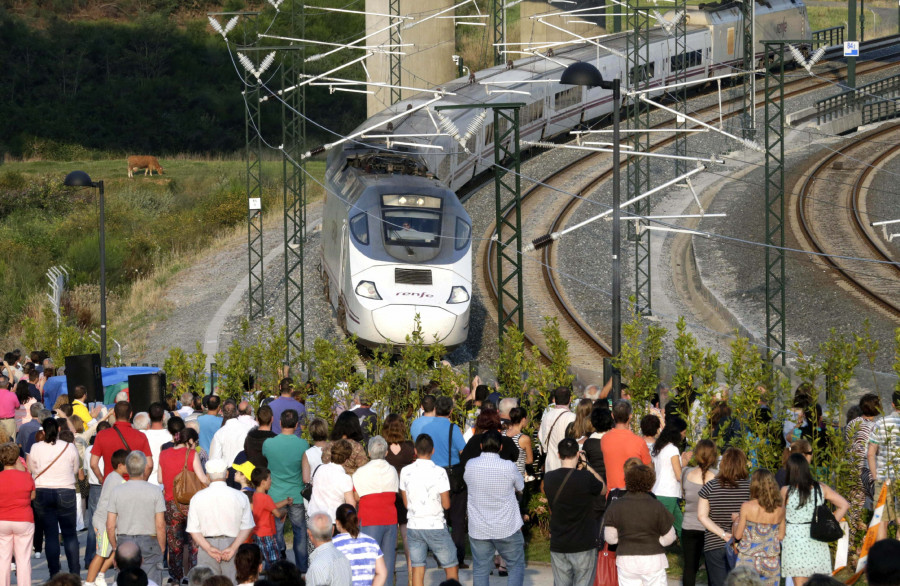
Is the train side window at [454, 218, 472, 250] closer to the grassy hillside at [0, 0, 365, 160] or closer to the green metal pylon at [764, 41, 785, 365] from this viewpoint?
the green metal pylon at [764, 41, 785, 365]

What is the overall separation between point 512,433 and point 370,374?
666 centimetres

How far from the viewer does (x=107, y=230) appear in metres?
52.4

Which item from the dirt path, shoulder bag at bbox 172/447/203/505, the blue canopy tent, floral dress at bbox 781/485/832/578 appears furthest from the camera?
the dirt path

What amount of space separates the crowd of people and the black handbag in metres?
0.05

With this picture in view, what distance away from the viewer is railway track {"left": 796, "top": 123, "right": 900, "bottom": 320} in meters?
32.9

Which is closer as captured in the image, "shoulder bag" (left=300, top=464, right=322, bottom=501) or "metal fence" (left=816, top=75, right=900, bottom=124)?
"shoulder bag" (left=300, top=464, right=322, bottom=501)

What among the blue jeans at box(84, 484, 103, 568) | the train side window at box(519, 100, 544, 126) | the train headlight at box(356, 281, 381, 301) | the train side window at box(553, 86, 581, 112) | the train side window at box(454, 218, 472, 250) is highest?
the train side window at box(553, 86, 581, 112)

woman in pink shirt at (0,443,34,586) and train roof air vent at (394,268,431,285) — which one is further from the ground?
train roof air vent at (394,268,431,285)

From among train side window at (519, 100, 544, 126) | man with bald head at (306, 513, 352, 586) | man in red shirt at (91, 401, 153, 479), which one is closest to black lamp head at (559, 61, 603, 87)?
man in red shirt at (91, 401, 153, 479)

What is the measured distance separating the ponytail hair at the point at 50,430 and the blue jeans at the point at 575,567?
209 inches

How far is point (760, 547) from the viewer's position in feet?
33.6

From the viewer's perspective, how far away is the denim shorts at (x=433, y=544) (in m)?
11.5

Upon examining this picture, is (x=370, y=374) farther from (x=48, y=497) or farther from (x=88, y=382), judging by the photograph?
(x=48, y=497)

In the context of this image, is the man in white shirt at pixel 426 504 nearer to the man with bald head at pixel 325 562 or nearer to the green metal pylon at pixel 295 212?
the man with bald head at pixel 325 562
